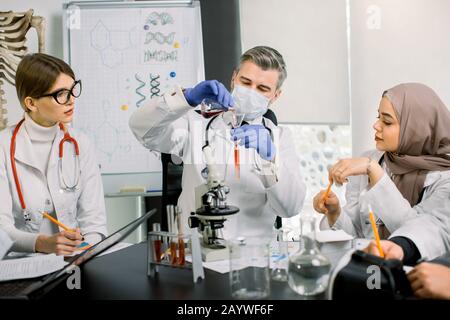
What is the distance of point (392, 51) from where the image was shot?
99.4 inches

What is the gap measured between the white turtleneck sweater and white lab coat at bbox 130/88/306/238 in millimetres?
483

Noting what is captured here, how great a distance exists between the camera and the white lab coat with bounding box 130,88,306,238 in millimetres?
1771

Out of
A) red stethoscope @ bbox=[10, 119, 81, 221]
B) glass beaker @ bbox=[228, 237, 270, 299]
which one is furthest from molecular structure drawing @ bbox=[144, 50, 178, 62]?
glass beaker @ bbox=[228, 237, 270, 299]

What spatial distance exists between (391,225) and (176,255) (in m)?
0.78

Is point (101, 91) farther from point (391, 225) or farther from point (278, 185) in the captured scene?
point (391, 225)

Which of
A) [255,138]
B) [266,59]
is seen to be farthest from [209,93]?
[266,59]

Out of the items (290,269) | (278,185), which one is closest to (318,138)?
(278,185)

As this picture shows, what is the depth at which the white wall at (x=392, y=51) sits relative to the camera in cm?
237

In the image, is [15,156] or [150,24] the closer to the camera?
A: [15,156]

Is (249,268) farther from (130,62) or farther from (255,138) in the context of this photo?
(130,62)

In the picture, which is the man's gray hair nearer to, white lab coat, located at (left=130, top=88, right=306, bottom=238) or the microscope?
white lab coat, located at (left=130, top=88, right=306, bottom=238)

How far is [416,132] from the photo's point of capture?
5.72ft

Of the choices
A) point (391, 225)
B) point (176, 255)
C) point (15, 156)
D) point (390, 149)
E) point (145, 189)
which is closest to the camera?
point (176, 255)

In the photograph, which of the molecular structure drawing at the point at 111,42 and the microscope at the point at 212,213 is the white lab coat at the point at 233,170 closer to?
the microscope at the point at 212,213
